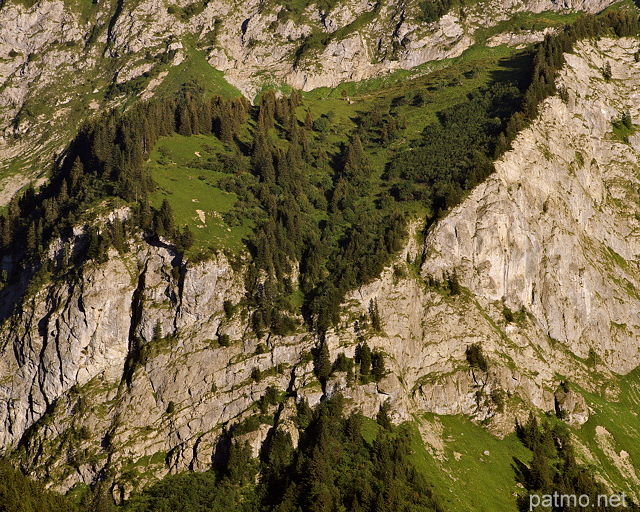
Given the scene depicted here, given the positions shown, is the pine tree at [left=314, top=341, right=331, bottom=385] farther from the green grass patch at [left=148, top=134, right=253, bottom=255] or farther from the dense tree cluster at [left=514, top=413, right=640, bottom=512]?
the dense tree cluster at [left=514, top=413, right=640, bottom=512]

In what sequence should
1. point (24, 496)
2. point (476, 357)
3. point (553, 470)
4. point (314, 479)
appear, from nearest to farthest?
point (24, 496) < point (314, 479) < point (553, 470) < point (476, 357)

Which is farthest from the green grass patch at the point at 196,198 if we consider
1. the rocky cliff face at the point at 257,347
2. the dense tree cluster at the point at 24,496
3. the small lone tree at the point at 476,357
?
the small lone tree at the point at 476,357

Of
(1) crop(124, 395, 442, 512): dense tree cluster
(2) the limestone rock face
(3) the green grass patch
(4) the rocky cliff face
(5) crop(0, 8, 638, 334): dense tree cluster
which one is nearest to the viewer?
(1) crop(124, 395, 442, 512): dense tree cluster

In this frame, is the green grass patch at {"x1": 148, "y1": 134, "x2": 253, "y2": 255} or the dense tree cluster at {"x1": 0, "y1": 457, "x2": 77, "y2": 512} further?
the green grass patch at {"x1": 148, "y1": 134, "x2": 253, "y2": 255}

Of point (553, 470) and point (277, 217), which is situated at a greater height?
point (277, 217)

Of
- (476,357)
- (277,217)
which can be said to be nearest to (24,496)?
(277,217)

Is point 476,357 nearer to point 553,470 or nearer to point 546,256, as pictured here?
point 553,470

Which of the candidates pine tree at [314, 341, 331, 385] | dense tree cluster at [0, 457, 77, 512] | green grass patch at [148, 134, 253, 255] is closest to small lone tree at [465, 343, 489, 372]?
pine tree at [314, 341, 331, 385]

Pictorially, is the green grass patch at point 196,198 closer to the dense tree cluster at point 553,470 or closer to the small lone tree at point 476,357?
the small lone tree at point 476,357
